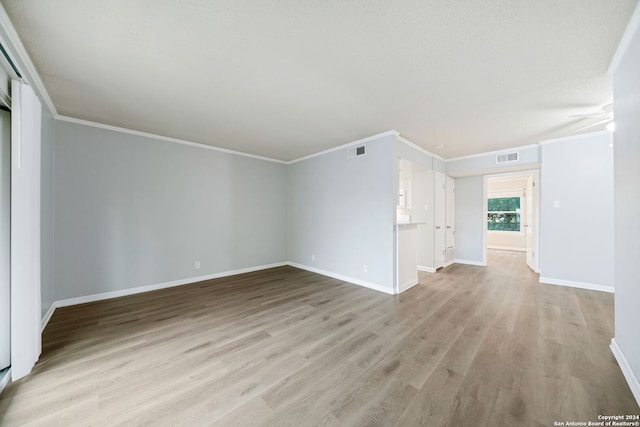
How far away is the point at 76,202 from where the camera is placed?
11.0ft

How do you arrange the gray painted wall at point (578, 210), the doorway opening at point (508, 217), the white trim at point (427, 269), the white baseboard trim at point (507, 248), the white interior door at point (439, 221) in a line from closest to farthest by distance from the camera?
1. the gray painted wall at point (578, 210)
2. the white trim at point (427, 269)
3. the white interior door at point (439, 221)
4. the doorway opening at point (508, 217)
5. the white baseboard trim at point (507, 248)

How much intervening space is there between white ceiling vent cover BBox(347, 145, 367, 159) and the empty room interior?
0.10 ft

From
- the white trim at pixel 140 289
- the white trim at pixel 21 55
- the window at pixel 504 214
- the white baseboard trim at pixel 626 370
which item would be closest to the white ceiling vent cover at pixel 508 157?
the white baseboard trim at pixel 626 370

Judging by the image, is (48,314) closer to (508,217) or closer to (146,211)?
(146,211)

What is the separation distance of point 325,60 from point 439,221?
461cm

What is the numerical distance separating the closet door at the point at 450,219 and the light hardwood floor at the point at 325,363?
233cm

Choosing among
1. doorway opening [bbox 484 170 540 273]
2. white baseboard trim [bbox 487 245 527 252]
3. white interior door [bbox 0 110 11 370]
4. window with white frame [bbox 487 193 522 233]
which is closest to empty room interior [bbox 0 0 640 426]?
white interior door [bbox 0 110 11 370]

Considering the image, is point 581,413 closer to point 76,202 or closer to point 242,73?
point 242,73

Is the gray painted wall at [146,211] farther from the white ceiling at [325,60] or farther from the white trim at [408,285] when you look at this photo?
the white trim at [408,285]

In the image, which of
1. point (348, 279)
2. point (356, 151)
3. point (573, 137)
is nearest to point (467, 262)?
point (573, 137)

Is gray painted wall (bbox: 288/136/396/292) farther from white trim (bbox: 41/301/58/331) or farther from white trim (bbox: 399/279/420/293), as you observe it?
white trim (bbox: 41/301/58/331)

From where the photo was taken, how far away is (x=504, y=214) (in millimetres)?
8359

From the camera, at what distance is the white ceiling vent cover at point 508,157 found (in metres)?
4.63

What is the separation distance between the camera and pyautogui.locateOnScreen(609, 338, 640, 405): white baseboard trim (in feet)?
5.18
